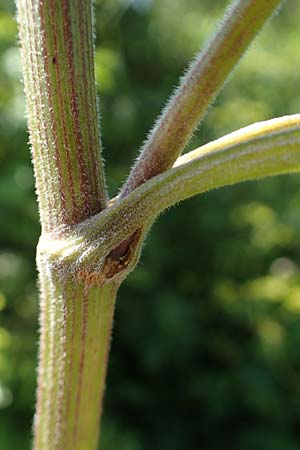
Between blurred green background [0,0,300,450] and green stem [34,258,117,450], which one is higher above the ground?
blurred green background [0,0,300,450]

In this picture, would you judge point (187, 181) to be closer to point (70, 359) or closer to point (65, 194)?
point (65, 194)

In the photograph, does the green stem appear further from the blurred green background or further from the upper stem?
the blurred green background

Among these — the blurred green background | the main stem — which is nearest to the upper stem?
the main stem

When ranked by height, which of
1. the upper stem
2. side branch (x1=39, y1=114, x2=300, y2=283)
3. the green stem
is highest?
the upper stem

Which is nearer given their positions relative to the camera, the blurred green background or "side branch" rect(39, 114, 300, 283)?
"side branch" rect(39, 114, 300, 283)

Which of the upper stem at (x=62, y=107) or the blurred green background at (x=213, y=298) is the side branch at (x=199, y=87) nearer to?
the upper stem at (x=62, y=107)

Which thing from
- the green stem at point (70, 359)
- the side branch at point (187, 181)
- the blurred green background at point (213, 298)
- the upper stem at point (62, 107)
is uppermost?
the blurred green background at point (213, 298)

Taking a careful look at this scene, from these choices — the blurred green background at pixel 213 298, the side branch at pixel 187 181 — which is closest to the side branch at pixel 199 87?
the side branch at pixel 187 181

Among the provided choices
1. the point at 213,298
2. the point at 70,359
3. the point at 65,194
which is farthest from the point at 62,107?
the point at 213,298
